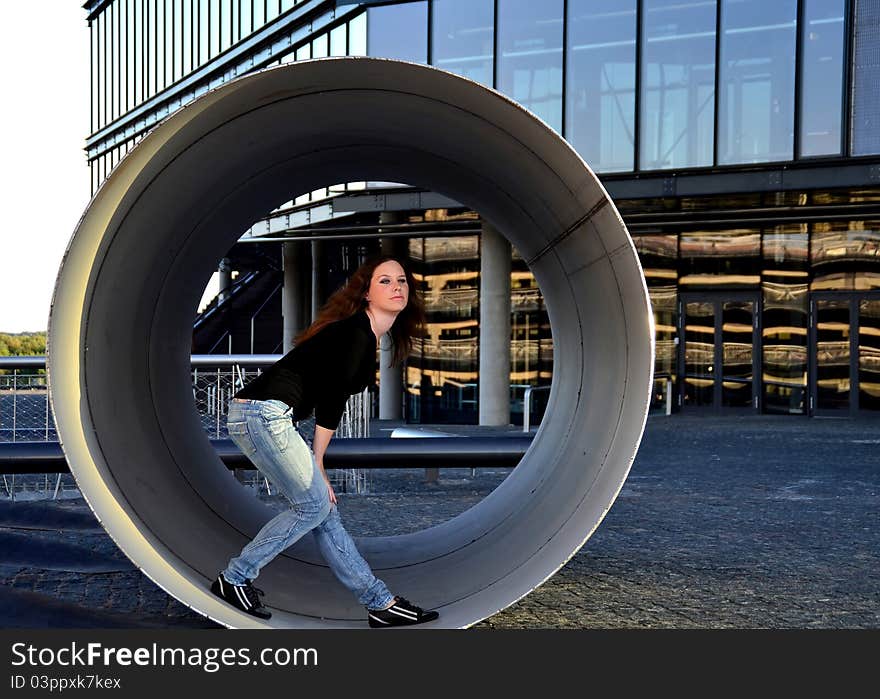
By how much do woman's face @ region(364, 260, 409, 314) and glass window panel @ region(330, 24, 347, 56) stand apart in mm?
18359

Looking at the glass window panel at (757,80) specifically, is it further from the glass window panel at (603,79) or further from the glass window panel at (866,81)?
the glass window panel at (603,79)

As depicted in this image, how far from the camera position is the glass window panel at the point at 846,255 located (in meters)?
21.1

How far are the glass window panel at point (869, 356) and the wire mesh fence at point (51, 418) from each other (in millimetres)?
13536

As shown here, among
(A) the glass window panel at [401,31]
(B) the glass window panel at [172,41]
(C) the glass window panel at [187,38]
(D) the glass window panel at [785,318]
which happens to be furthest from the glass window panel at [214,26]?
(D) the glass window panel at [785,318]

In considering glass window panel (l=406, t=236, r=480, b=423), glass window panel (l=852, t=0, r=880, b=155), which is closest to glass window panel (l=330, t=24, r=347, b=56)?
glass window panel (l=406, t=236, r=480, b=423)

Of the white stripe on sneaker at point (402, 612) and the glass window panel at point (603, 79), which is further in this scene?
the glass window panel at point (603, 79)

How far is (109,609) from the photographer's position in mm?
5539

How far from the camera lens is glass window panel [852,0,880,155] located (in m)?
18.6

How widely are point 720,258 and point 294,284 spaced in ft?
38.7

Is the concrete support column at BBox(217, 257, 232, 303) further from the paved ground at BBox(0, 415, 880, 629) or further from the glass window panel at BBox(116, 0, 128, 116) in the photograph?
the paved ground at BBox(0, 415, 880, 629)

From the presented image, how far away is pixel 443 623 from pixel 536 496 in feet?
3.19

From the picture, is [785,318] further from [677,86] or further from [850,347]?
[677,86]

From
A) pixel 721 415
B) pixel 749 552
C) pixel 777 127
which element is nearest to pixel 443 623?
pixel 749 552

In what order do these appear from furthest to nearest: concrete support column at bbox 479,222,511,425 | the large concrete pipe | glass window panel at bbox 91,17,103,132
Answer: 1. glass window panel at bbox 91,17,103,132
2. concrete support column at bbox 479,222,511,425
3. the large concrete pipe
